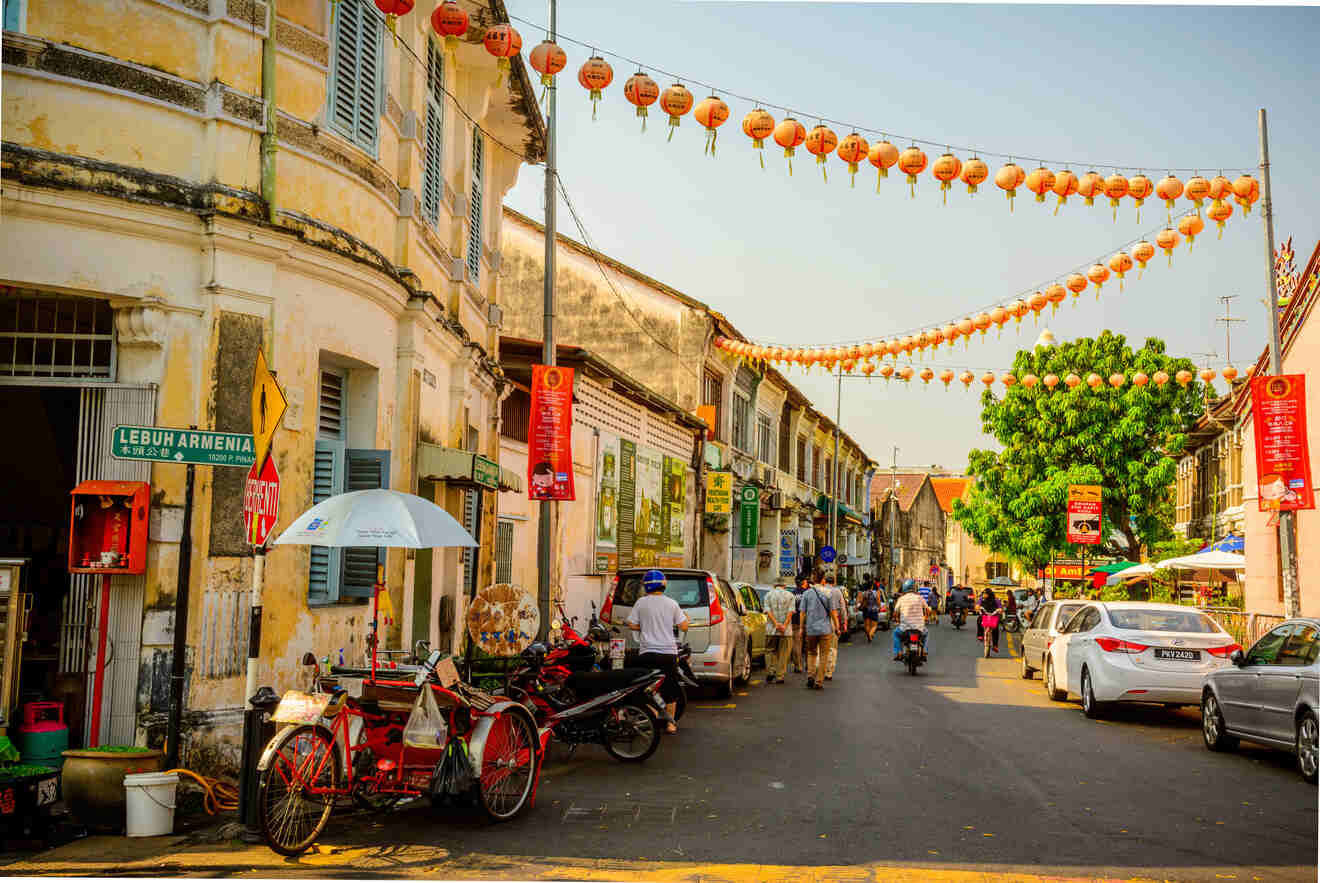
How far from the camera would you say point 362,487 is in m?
11.3

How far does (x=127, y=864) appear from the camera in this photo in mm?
6766

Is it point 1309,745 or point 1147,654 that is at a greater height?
point 1147,654

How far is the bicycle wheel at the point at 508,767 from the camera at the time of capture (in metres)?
7.95

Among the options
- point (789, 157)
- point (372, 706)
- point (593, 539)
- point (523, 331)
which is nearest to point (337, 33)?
point (789, 157)

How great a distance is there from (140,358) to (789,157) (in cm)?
657

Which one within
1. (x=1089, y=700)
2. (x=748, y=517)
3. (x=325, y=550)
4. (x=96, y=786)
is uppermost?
(x=748, y=517)

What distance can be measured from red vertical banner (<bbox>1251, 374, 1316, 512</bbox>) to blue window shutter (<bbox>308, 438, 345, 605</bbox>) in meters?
12.9

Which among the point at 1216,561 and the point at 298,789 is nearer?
the point at 298,789

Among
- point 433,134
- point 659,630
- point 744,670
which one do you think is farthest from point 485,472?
point 744,670

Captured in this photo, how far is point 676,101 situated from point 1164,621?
31.8ft

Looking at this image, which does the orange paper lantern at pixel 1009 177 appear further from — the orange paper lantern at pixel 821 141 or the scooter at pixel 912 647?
the scooter at pixel 912 647

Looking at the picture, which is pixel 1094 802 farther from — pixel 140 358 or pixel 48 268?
pixel 48 268

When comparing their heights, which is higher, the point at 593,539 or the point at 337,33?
the point at 337,33

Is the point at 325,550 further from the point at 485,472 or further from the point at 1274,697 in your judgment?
the point at 1274,697
